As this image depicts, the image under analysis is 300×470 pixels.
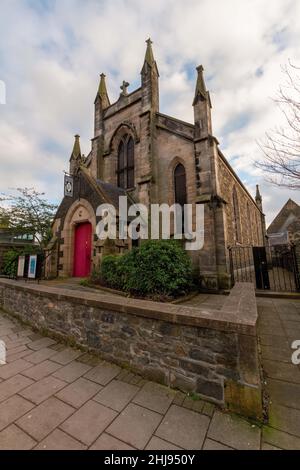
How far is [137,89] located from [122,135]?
2865mm

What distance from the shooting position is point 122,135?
13320 mm

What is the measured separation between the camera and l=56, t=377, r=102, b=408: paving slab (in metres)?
2.49

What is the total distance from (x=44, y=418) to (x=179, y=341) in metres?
1.75

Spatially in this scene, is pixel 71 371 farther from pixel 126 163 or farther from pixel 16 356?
pixel 126 163

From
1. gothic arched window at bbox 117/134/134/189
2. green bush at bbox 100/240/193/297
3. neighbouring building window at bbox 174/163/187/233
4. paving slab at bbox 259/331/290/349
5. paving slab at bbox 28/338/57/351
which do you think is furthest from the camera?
gothic arched window at bbox 117/134/134/189

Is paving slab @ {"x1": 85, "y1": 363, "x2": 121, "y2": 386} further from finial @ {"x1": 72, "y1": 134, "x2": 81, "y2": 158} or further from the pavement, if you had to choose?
finial @ {"x1": 72, "y1": 134, "x2": 81, "y2": 158}

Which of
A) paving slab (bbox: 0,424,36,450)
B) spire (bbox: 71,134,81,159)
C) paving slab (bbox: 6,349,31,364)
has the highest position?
spire (bbox: 71,134,81,159)

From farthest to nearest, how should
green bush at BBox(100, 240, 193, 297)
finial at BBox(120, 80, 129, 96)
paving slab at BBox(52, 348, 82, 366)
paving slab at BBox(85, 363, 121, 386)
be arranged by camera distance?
finial at BBox(120, 80, 129, 96) → green bush at BBox(100, 240, 193, 297) → paving slab at BBox(52, 348, 82, 366) → paving slab at BBox(85, 363, 121, 386)

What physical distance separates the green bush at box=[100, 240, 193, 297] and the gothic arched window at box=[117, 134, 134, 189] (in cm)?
645

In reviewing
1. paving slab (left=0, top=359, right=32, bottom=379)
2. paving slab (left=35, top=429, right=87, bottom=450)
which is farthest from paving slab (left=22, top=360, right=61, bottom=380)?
paving slab (left=35, top=429, right=87, bottom=450)

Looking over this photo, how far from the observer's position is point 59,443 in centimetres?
190

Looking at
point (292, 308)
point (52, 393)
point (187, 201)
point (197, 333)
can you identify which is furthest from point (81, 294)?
point (187, 201)

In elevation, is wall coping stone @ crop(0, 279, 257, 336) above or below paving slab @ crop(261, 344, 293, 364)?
above

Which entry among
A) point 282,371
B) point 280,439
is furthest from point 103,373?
point 282,371
